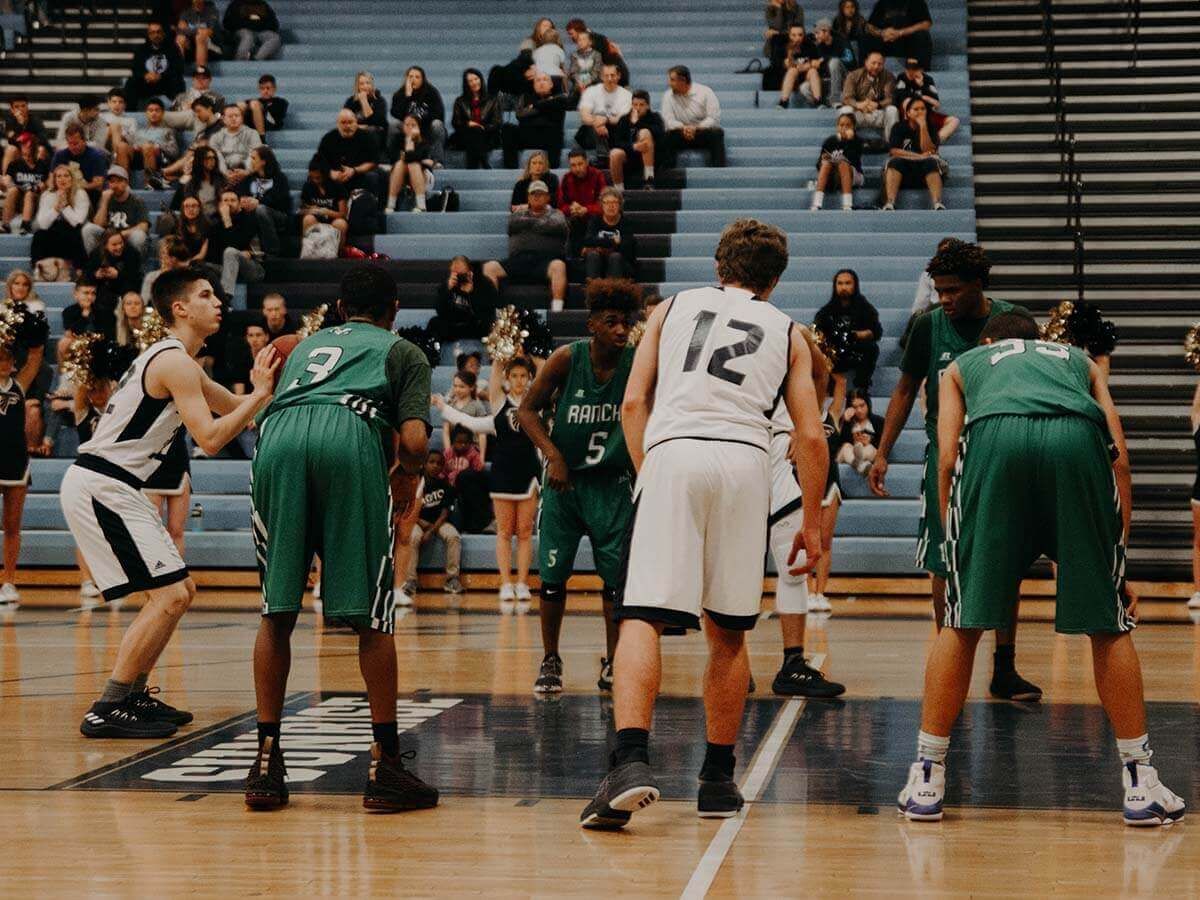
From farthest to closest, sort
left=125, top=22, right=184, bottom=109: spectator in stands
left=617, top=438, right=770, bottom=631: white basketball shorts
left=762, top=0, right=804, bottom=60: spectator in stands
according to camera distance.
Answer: left=125, top=22, right=184, bottom=109: spectator in stands → left=762, top=0, right=804, bottom=60: spectator in stands → left=617, top=438, right=770, bottom=631: white basketball shorts

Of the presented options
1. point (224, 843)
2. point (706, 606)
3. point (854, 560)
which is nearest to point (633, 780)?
point (706, 606)

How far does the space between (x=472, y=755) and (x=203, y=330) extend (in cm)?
207

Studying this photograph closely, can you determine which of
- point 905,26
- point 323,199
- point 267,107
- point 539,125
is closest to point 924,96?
point 905,26

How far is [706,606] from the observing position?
17.4 feet

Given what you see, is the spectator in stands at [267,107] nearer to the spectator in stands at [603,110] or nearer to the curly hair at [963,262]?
the spectator in stands at [603,110]

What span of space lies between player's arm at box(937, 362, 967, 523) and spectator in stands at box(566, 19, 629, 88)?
44.2ft

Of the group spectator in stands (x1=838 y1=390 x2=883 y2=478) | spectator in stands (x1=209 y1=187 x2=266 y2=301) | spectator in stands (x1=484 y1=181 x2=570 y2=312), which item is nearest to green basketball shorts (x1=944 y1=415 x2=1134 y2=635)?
spectator in stands (x1=838 y1=390 x2=883 y2=478)

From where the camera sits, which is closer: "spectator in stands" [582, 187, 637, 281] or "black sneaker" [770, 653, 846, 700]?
"black sneaker" [770, 653, 846, 700]

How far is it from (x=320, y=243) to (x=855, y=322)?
5.74m

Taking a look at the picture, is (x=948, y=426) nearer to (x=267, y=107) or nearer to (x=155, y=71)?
(x=267, y=107)

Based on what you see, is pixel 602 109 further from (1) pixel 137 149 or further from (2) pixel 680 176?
(1) pixel 137 149

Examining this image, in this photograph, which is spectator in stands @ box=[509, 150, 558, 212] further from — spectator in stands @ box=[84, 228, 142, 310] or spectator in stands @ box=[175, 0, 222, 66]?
spectator in stands @ box=[175, 0, 222, 66]

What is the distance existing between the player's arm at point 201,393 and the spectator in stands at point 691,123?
462 inches

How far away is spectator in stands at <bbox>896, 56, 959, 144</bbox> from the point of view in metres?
17.1
